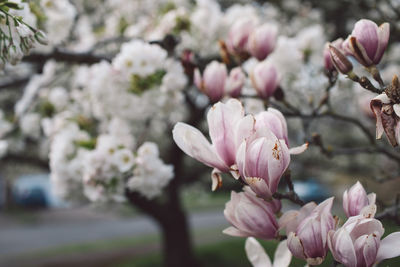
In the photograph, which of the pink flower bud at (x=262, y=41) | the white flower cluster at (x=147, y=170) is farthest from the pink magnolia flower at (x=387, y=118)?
the white flower cluster at (x=147, y=170)

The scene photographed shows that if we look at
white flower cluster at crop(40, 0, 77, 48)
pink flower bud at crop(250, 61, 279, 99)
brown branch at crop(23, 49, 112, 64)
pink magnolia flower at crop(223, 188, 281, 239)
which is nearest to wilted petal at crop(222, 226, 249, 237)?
pink magnolia flower at crop(223, 188, 281, 239)

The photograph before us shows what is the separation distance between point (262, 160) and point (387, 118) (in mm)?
294

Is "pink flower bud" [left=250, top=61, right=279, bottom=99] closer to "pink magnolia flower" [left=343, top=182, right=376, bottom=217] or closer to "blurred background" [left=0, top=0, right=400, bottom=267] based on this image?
"blurred background" [left=0, top=0, right=400, bottom=267]

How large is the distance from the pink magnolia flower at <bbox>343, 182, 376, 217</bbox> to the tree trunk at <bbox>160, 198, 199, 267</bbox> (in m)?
5.35

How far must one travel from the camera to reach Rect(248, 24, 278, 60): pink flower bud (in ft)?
5.42

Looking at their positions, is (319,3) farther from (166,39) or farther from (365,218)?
(365,218)

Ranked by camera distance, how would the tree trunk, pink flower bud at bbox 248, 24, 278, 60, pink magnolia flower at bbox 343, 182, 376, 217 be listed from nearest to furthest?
pink magnolia flower at bbox 343, 182, 376, 217, pink flower bud at bbox 248, 24, 278, 60, the tree trunk

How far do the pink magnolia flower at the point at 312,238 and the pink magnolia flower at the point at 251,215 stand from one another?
0.27 ft

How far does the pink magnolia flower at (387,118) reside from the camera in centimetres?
85

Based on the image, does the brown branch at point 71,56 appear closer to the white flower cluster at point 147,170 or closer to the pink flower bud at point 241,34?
the white flower cluster at point 147,170

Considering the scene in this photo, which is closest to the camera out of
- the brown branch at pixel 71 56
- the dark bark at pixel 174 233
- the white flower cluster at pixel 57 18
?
the brown branch at pixel 71 56

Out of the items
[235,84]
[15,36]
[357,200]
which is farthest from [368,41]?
[15,36]

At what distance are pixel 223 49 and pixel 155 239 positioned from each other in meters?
10.5

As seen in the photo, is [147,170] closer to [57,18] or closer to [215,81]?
[215,81]
